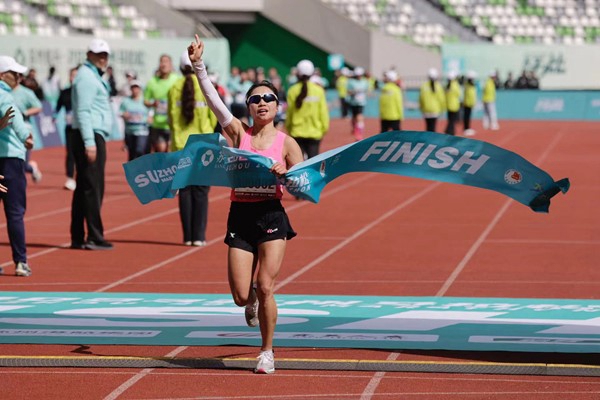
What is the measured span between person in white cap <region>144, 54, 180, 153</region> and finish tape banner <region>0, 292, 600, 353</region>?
645cm

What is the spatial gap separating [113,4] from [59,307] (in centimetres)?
4075

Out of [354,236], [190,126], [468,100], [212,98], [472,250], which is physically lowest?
[468,100]

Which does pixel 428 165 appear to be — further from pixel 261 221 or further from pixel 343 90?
pixel 343 90

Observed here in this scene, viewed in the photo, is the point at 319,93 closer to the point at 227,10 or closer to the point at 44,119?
the point at 44,119

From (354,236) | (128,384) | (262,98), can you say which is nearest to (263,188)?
(262,98)

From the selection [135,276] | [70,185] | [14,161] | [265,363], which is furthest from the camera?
[70,185]

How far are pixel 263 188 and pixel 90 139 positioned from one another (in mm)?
5957

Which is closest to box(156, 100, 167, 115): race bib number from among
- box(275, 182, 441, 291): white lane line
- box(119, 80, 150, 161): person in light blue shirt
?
box(119, 80, 150, 161): person in light blue shirt

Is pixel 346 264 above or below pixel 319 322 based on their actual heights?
below

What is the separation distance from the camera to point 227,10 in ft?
180

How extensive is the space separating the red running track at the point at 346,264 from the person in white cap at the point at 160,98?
0.95 metres

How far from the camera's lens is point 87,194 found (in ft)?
46.2

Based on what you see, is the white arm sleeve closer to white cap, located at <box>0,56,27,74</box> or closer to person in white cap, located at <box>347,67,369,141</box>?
white cap, located at <box>0,56,27,74</box>

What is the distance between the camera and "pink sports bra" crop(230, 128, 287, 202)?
7.92 metres
